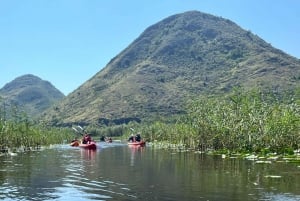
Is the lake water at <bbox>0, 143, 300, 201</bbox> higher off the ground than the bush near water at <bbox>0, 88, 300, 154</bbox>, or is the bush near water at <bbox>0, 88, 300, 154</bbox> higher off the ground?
the bush near water at <bbox>0, 88, 300, 154</bbox>

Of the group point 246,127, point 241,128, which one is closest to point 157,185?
point 246,127

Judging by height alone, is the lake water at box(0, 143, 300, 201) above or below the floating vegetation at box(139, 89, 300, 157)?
below

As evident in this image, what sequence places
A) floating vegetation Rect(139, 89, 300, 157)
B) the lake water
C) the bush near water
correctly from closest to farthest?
the lake water, floating vegetation Rect(139, 89, 300, 157), the bush near water

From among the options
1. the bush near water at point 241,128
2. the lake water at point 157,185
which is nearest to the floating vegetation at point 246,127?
the bush near water at point 241,128

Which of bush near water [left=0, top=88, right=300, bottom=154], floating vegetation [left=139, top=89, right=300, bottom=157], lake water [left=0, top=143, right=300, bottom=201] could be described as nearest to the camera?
lake water [left=0, top=143, right=300, bottom=201]

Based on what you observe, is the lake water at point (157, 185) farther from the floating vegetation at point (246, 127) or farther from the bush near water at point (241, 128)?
the bush near water at point (241, 128)

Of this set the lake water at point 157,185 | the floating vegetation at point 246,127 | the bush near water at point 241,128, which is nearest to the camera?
the lake water at point 157,185

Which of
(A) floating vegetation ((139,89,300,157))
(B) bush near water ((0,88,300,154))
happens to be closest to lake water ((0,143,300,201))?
(A) floating vegetation ((139,89,300,157))

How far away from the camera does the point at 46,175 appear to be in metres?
58.7

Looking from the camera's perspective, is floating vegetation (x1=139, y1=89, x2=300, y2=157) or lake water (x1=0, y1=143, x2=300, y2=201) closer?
lake water (x1=0, y1=143, x2=300, y2=201)

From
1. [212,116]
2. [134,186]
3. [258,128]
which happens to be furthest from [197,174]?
[212,116]

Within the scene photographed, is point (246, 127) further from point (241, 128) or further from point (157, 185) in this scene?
point (157, 185)

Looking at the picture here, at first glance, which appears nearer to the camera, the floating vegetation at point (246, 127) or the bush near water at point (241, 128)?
the floating vegetation at point (246, 127)

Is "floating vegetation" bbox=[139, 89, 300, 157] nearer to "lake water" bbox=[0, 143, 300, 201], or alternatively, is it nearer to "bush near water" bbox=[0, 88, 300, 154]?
"bush near water" bbox=[0, 88, 300, 154]
